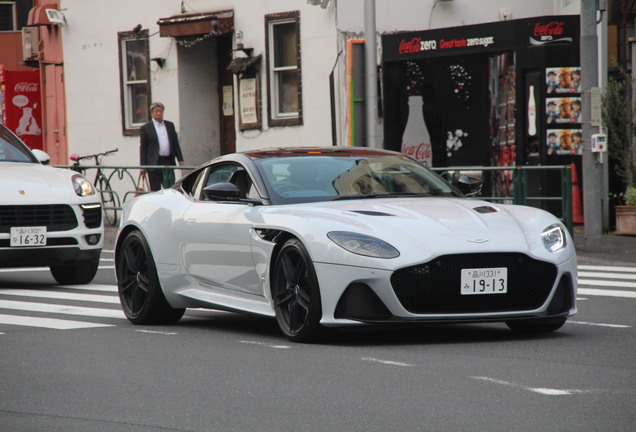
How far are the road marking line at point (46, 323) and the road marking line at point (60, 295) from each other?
1.44 m

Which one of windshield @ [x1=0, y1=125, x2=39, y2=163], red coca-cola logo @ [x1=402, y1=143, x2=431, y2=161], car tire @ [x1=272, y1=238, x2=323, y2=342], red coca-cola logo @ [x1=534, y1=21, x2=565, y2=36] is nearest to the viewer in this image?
car tire @ [x1=272, y1=238, x2=323, y2=342]

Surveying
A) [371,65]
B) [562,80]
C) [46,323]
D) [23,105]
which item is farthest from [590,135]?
[23,105]

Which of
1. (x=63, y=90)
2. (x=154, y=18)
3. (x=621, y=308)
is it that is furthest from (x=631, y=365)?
(x=63, y=90)

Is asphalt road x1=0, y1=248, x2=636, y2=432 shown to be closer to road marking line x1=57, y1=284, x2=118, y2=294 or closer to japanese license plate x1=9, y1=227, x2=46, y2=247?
japanese license plate x1=9, y1=227, x2=46, y2=247

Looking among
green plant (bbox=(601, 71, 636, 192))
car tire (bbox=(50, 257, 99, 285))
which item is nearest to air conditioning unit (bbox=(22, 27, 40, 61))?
green plant (bbox=(601, 71, 636, 192))

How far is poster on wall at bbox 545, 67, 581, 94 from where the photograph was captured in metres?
19.5

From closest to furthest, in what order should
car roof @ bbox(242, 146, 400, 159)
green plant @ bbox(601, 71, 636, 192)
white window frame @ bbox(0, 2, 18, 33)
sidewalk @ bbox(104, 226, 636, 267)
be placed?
car roof @ bbox(242, 146, 400, 159), sidewalk @ bbox(104, 226, 636, 267), green plant @ bbox(601, 71, 636, 192), white window frame @ bbox(0, 2, 18, 33)

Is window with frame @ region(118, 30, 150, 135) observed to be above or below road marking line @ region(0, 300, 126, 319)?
above

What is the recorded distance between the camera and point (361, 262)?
7.95 metres

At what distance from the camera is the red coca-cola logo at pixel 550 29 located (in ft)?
64.4

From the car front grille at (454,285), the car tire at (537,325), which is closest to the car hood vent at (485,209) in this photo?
the car front grille at (454,285)

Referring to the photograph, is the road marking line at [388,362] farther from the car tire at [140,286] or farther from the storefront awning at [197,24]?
the storefront awning at [197,24]

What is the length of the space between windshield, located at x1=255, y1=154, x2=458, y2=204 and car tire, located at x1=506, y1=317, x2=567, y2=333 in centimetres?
110

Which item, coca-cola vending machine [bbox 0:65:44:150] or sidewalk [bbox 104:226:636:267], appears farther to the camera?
coca-cola vending machine [bbox 0:65:44:150]
